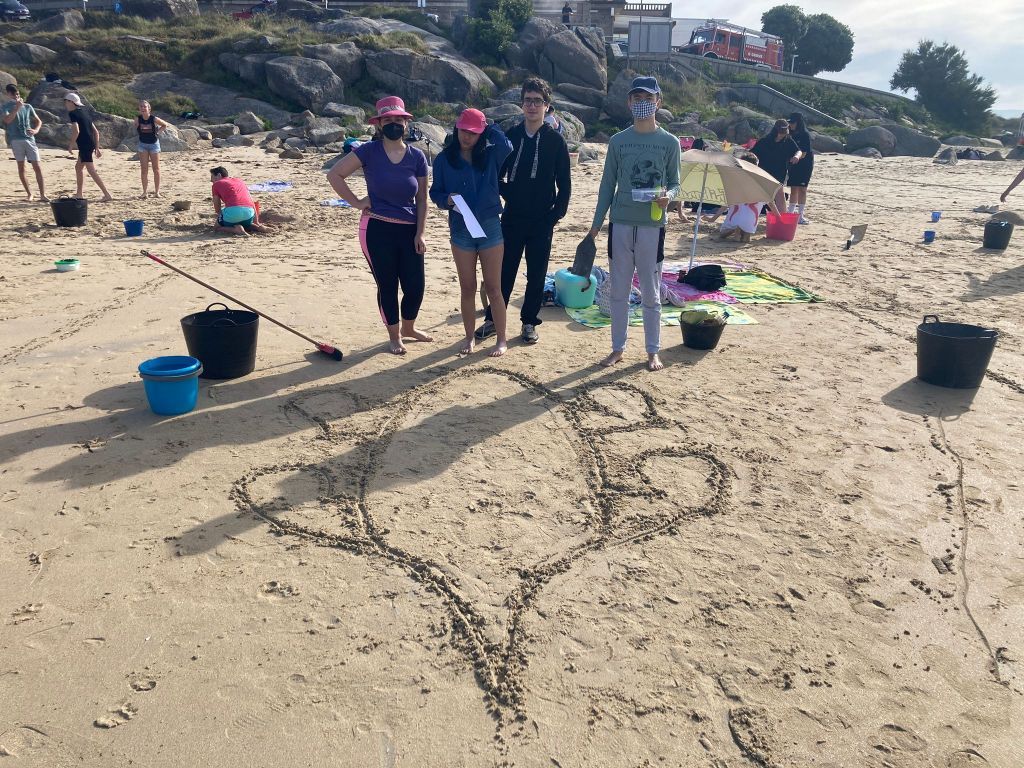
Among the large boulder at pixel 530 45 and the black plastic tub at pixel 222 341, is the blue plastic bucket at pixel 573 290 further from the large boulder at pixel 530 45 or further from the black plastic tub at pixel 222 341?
the large boulder at pixel 530 45

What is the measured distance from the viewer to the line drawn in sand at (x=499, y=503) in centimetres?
305

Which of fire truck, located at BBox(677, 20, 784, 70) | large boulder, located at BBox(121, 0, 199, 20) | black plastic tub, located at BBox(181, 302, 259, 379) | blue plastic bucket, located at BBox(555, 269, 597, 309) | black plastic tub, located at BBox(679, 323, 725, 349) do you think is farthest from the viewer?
fire truck, located at BBox(677, 20, 784, 70)

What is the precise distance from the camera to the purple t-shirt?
5.38 metres

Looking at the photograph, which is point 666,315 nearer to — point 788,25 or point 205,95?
point 205,95

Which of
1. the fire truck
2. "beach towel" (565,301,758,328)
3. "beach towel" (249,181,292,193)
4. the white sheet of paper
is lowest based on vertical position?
"beach towel" (565,301,758,328)

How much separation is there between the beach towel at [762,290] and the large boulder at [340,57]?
2686 centimetres

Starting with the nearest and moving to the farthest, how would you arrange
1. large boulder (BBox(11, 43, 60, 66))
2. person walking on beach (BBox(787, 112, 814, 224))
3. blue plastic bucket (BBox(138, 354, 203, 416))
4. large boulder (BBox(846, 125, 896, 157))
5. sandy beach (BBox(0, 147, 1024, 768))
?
sandy beach (BBox(0, 147, 1024, 768)) → blue plastic bucket (BBox(138, 354, 203, 416)) → person walking on beach (BBox(787, 112, 814, 224)) → large boulder (BBox(11, 43, 60, 66)) → large boulder (BBox(846, 125, 896, 157))

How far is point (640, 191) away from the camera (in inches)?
210

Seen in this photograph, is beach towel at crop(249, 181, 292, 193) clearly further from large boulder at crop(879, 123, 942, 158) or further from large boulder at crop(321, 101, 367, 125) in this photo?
large boulder at crop(879, 123, 942, 158)

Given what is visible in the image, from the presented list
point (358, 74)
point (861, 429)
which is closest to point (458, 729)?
point (861, 429)

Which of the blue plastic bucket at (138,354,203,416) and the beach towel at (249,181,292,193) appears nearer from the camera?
the blue plastic bucket at (138,354,203,416)

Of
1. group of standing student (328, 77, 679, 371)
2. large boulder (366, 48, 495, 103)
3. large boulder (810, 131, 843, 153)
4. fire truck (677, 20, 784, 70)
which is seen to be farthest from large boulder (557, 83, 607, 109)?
group of standing student (328, 77, 679, 371)

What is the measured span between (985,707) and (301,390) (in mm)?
4460

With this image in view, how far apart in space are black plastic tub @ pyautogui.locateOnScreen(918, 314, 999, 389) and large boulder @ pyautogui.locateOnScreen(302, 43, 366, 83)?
98.9ft
